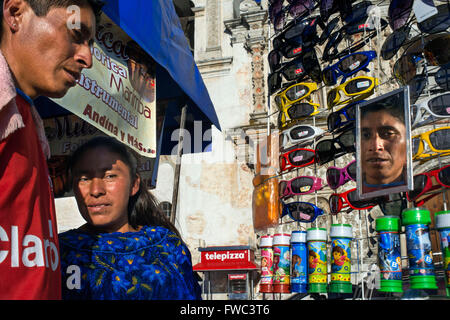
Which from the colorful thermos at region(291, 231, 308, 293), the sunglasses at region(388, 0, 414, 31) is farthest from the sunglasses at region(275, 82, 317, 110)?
the colorful thermos at region(291, 231, 308, 293)

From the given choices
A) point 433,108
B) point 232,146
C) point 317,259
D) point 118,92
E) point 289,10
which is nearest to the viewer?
point 118,92

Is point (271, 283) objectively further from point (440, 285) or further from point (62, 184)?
point (62, 184)

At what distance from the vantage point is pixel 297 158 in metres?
9.45

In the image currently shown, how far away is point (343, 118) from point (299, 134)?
2.15m

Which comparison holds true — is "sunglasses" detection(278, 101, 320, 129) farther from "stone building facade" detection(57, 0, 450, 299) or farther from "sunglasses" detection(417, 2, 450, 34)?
"stone building facade" detection(57, 0, 450, 299)

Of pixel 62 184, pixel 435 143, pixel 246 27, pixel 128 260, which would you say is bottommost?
pixel 128 260

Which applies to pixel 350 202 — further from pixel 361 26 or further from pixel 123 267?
pixel 123 267

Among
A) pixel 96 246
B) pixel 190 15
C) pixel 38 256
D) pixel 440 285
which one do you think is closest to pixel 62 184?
pixel 96 246

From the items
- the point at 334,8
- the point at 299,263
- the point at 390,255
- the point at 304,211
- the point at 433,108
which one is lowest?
the point at 299,263

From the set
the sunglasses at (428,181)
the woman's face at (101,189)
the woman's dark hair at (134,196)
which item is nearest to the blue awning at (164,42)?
the woman's dark hair at (134,196)

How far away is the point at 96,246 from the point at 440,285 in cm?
433

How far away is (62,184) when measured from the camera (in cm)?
386

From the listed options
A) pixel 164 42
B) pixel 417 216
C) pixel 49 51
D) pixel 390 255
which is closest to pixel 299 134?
pixel 390 255

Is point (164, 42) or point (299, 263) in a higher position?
point (164, 42)
